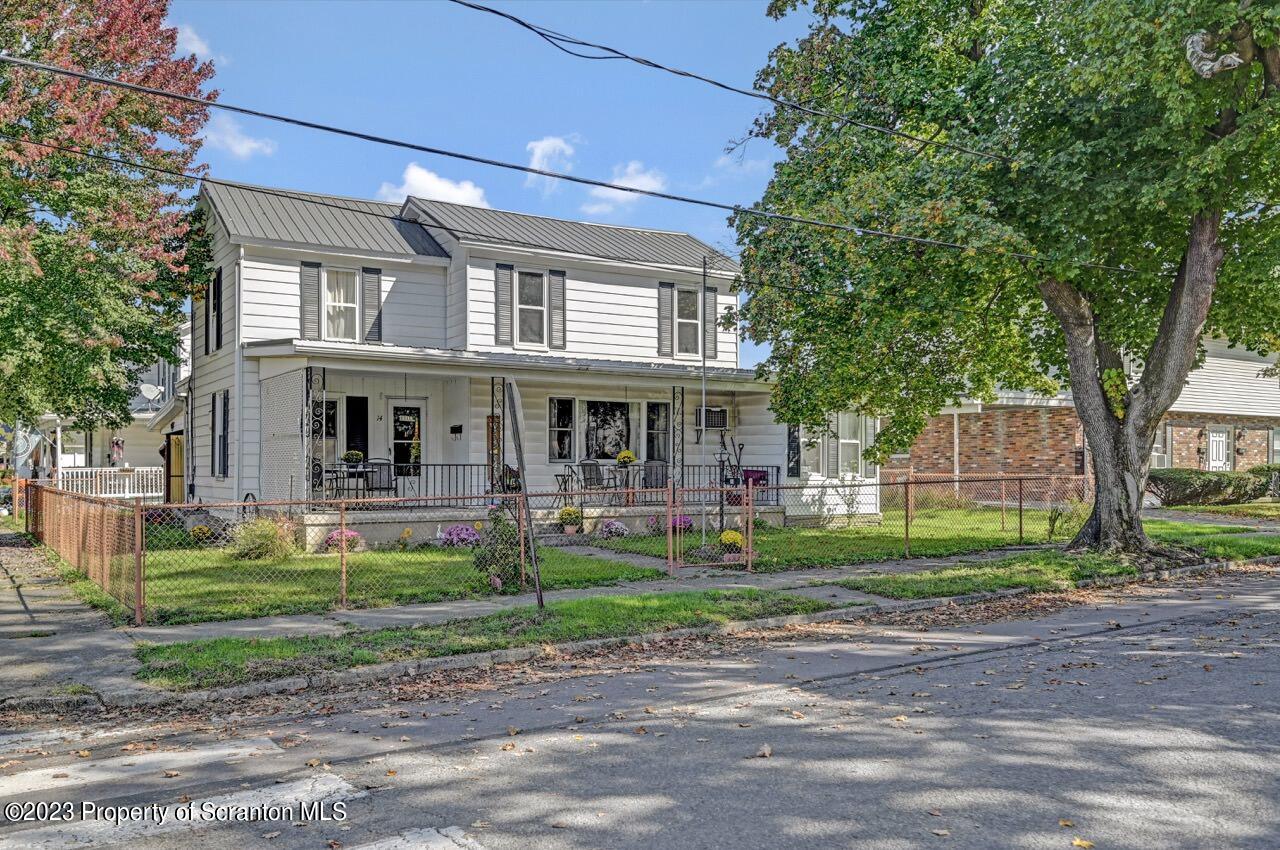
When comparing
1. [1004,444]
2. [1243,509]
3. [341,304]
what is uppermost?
[341,304]

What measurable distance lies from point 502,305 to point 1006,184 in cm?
1065

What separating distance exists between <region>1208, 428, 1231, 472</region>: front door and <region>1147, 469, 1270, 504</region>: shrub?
2557mm

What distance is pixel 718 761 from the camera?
5672 mm

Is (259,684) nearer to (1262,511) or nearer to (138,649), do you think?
(138,649)

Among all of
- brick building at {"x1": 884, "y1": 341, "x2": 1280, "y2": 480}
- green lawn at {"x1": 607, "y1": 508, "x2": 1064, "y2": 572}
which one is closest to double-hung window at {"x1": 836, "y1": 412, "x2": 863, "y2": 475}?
green lawn at {"x1": 607, "y1": 508, "x2": 1064, "y2": 572}

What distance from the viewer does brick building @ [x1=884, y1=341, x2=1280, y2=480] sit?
95.6ft

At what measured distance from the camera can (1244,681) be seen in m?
7.61

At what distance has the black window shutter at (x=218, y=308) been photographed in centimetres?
2031

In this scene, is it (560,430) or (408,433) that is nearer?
(408,433)

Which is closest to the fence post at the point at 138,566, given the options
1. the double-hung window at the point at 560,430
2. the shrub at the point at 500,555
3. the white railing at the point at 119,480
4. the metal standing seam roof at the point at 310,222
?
the shrub at the point at 500,555

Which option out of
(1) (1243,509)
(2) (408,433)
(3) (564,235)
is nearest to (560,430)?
(2) (408,433)

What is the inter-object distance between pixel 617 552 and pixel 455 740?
10782mm

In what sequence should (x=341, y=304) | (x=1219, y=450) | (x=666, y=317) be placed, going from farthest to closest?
(x=1219, y=450)
(x=666, y=317)
(x=341, y=304)

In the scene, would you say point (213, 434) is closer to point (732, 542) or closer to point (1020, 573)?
point (732, 542)
